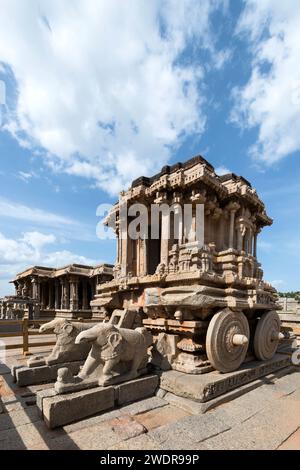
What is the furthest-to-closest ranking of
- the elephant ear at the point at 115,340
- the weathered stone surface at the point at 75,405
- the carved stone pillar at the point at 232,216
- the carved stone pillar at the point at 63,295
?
the carved stone pillar at the point at 63,295
the carved stone pillar at the point at 232,216
the elephant ear at the point at 115,340
the weathered stone surface at the point at 75,405

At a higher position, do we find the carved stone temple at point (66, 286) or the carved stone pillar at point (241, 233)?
the carved stone pillar at point (241, 233)

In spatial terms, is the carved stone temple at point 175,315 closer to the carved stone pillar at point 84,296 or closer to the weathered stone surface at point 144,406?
the weathered stone surface at point 144,406

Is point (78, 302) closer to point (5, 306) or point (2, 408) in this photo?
point (5, 306)

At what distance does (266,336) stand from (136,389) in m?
3.87

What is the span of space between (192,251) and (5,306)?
23.9 meters

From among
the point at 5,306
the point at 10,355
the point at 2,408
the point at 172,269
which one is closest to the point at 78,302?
the point at 5,306

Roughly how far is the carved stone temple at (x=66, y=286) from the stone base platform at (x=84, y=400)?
19347 millimetres

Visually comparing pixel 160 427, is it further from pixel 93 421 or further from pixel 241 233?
pixel 241 233

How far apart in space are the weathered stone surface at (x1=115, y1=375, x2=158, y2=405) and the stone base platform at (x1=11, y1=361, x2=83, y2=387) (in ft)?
3.99

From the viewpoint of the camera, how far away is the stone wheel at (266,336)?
6.57 meters

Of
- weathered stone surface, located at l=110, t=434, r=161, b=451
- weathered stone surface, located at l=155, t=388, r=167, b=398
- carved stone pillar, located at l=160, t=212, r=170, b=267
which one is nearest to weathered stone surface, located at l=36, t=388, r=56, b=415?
weathered stone surface, located at l=110, t=434, r=161, b=451

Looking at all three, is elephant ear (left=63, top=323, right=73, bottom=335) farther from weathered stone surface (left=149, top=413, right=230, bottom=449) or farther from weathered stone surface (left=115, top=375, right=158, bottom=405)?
weathered stone surface (left=149, top=413, right=230, bottom=449)

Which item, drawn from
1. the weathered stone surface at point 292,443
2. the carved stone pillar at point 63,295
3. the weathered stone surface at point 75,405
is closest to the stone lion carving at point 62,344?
the weathered stone surface at point 75,405

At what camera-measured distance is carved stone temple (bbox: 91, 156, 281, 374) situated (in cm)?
550
